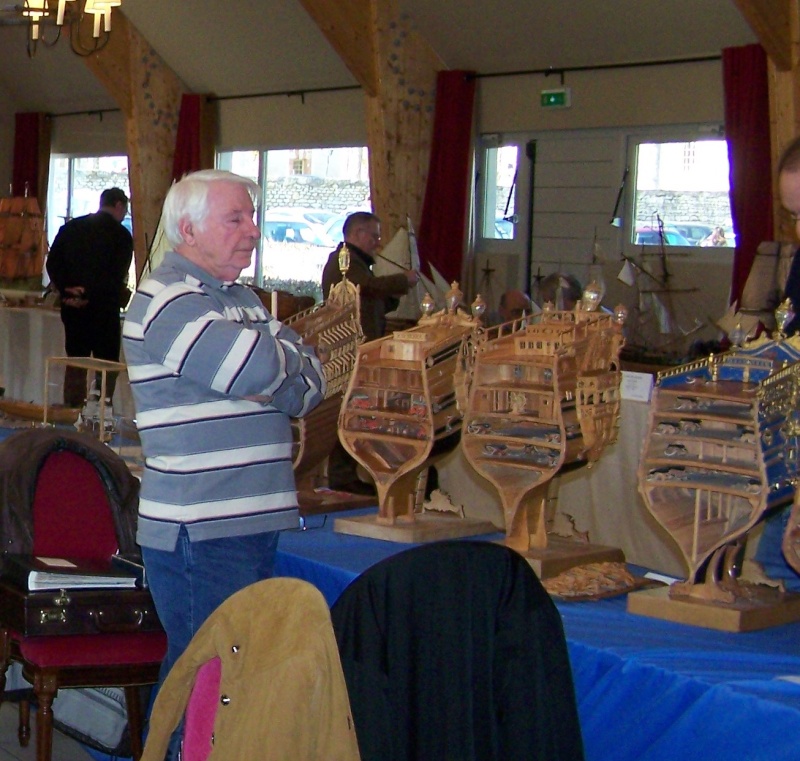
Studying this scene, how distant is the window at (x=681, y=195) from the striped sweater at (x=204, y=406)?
6.33 metres

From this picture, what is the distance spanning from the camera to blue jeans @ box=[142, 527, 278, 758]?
6.65 ft

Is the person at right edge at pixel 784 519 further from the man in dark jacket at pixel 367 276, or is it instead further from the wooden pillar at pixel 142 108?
the wooden pillar at pixel 142 108

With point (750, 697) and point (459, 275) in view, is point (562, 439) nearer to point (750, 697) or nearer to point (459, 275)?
point (750, 697)

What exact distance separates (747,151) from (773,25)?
88cm

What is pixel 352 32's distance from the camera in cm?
895

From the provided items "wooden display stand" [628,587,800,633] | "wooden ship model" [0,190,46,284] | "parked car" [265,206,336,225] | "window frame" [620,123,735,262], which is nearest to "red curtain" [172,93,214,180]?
"parked car" [265,206,336,225]

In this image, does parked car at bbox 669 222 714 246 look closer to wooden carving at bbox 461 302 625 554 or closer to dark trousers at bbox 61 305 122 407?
dark trousers at bbox 61 305 122 407

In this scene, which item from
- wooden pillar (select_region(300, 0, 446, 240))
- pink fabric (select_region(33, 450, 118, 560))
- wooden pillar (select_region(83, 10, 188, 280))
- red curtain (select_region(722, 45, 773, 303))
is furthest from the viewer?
wooden pillar (select_region(83, 10, 188, 280))

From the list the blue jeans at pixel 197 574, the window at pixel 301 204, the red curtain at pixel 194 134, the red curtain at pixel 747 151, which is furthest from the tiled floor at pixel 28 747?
the red curtain at pixel 194 134

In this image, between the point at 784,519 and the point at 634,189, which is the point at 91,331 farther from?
the point at 784,519

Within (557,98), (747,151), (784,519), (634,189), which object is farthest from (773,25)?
(784,519)

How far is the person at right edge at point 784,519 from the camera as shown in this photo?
7.04 feet

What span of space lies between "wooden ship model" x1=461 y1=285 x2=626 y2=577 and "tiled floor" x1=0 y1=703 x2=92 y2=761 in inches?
54.5

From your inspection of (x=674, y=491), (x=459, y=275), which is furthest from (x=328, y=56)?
(x=674, y=491)
